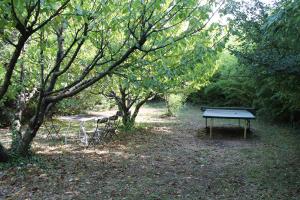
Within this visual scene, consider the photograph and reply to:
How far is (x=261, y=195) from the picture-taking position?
525 cm

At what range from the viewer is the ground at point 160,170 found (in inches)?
210

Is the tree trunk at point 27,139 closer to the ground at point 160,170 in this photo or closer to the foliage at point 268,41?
the ground at point 160,170

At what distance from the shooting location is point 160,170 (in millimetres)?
6730

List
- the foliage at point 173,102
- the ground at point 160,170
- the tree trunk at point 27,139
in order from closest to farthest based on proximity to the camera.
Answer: the ground at point 160,170
the tree trunk at point 27,139
the foliage at point 173,102

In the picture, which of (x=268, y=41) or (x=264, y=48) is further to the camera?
(x=264, y=48)

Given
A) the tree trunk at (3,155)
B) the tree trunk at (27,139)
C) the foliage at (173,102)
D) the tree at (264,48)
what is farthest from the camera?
the foliage at (173,102)

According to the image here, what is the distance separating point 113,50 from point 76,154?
3195 mm

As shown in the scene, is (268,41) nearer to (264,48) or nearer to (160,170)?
(264,48)

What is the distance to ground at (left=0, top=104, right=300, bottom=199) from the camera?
17.5ft

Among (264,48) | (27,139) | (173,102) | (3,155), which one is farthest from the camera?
(173,102)

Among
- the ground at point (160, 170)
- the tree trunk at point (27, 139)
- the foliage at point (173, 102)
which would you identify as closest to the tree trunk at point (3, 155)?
the ground at point (160, 170)

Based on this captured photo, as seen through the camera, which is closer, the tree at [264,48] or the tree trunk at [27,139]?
the tree at [264,48]

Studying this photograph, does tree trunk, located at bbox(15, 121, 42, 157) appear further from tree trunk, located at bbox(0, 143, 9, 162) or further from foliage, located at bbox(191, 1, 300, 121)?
foliage, located at bbox(191, 1, 300, 121)

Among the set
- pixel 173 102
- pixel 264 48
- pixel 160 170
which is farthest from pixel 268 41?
pixel 173 102
